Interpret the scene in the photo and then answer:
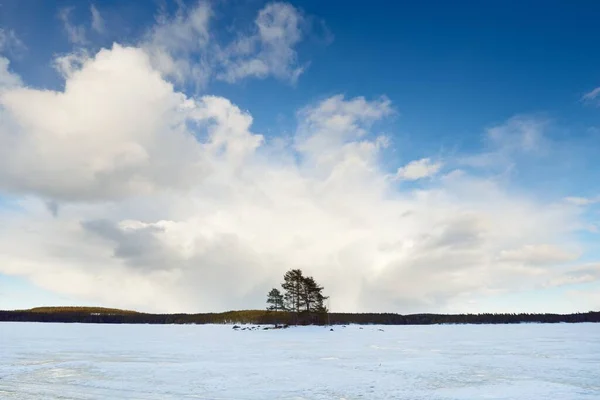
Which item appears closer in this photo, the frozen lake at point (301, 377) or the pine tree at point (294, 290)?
the frozen lake at point (301, 377)

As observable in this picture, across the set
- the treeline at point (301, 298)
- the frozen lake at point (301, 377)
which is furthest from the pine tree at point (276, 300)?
the frozen lake at point (301, 377)

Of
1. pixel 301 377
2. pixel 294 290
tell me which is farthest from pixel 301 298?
pixel 301 377

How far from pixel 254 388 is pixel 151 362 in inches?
396

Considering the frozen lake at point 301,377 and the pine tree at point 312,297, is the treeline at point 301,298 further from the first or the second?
the frozen lake at point 301,377

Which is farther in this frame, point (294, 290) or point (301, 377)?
point (294, 290)

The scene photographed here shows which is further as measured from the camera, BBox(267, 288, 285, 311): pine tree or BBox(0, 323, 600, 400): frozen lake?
BBox(267, 288, 285, 311): pine tree

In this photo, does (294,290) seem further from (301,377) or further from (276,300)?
(301,377)

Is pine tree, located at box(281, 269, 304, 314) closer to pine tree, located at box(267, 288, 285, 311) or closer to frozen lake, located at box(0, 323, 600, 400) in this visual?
pine tree, located at box(267, 288, 285, 311)

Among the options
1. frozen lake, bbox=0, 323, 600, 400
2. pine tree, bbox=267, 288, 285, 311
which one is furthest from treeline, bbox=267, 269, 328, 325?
frozen lake, bbox=0, 323, 600, 400

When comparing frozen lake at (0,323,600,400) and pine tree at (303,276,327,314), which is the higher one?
pine tree at (303,276,327,314)

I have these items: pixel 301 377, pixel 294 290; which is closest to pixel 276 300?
pixel 294 290

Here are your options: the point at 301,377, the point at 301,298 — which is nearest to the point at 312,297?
the point at 301,298

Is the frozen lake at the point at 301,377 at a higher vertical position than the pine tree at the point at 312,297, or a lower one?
lower

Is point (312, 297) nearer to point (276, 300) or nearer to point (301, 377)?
point (276, 300)
